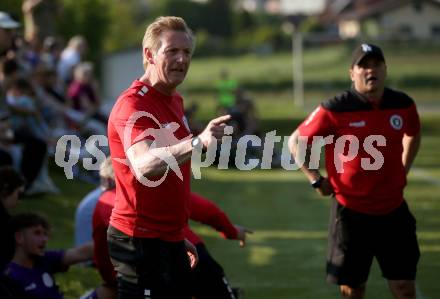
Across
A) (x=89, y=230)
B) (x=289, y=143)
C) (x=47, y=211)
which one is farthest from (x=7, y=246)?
(x=47, y=211)

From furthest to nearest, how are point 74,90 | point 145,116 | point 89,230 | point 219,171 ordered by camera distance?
1. point 219,171
2. point 74,90
3. point 89,230
4. point 145,116

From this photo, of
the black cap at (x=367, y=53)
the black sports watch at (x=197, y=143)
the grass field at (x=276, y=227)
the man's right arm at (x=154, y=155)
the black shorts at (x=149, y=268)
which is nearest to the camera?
the black sports watch at (x=197, y=143)

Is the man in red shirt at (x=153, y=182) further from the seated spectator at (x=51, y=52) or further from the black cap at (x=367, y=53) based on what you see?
the seated spectator at (x=51, y=52)

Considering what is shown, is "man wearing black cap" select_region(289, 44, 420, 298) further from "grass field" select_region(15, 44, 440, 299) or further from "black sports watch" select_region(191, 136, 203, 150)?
"black sports watch" select_region(191, 136, 203, 150)

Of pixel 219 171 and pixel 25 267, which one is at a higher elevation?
pixel 25 267

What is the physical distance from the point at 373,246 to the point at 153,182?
102 inches

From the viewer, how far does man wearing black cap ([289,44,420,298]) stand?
7.76 metres

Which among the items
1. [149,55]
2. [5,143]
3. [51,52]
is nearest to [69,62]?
[51,52]

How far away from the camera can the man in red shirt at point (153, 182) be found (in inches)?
222

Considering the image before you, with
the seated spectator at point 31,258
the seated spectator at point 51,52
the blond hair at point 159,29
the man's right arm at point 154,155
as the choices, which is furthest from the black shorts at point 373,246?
the seated spectator at point 51,52

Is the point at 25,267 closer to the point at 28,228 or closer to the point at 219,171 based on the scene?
the point at 28,228

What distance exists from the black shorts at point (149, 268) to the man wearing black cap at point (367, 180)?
7.24 feet

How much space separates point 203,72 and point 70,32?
602 inches

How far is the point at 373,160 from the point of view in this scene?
7.77m
